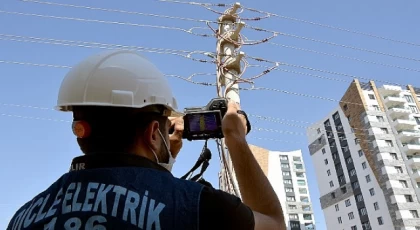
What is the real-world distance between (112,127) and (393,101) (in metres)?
54.8

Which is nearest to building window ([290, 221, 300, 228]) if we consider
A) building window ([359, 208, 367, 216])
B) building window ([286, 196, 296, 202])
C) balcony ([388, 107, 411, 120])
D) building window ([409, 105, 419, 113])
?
building window ([286, 196, 296, 202])

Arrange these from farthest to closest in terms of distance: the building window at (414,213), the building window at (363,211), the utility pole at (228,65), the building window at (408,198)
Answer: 1. the building window at (363,211)
2. the building window at (408,198)
3. the building window at (414,213)
4. the utility pole at (228,65)

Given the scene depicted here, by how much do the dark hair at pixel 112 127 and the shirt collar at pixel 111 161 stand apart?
0.02 metres

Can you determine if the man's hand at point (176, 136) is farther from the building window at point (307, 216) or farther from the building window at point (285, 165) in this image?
the building window at point (285, 165)

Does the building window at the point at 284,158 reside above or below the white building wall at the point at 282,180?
above

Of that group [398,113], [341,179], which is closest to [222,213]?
[341,179]

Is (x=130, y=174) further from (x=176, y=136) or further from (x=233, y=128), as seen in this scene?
(x=176, y=136)

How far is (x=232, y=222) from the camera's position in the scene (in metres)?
0.88

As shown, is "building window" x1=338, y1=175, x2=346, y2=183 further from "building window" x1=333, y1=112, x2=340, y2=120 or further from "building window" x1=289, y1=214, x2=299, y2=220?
"building window" x1=289, y1=214, x2=299, y2=220

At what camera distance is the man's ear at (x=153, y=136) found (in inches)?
41.8

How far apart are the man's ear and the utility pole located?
6.46ft

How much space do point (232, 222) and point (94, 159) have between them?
16.7 inches

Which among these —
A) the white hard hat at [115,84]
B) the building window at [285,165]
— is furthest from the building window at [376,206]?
the white hard hat at [115,84]

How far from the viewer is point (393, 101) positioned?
49281 mm
